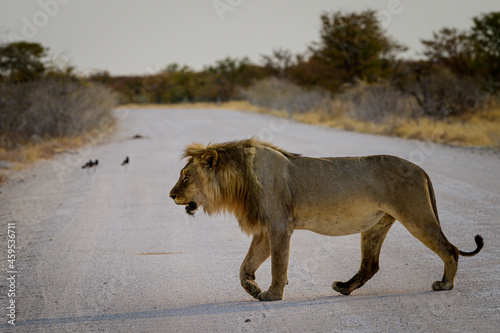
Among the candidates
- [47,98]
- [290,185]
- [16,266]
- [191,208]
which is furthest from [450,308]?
[47,98]

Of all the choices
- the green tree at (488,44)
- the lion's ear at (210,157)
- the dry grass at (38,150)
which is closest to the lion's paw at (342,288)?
the lion's ear at (210,157)

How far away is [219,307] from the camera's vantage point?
4.66 m

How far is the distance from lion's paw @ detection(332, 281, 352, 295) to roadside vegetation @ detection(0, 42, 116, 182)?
13.0 meters

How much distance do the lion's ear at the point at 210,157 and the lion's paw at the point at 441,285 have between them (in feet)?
7.35

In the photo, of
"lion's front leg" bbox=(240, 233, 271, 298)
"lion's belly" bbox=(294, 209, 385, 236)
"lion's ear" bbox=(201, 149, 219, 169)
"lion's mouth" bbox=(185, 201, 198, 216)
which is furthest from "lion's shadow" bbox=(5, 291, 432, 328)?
"lion's ear" bbox=(201, 149, 219, 169)

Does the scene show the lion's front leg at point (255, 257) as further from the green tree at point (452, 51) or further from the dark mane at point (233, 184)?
the green tree at point (452, 51)

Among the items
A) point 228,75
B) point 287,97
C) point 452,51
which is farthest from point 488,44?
point 228,75

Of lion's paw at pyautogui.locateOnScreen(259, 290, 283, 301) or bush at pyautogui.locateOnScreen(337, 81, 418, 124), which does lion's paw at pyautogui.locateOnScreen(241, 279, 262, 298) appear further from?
bush at pyautogui.locateOnScreen(337, 81, 418, 124)

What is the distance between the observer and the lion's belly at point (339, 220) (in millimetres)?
4938

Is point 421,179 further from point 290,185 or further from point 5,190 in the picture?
point 5,190

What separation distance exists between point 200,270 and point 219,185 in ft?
4.21

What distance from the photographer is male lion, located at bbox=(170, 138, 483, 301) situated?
15.7ft

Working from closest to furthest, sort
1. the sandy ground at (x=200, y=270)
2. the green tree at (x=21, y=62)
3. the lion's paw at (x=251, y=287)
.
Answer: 1. the sandy ground at (x=200, y=270)
2. the lion's paw at (x=251, y=287)
3. the green tree at (x=21, y=62)

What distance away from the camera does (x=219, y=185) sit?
500 cm
